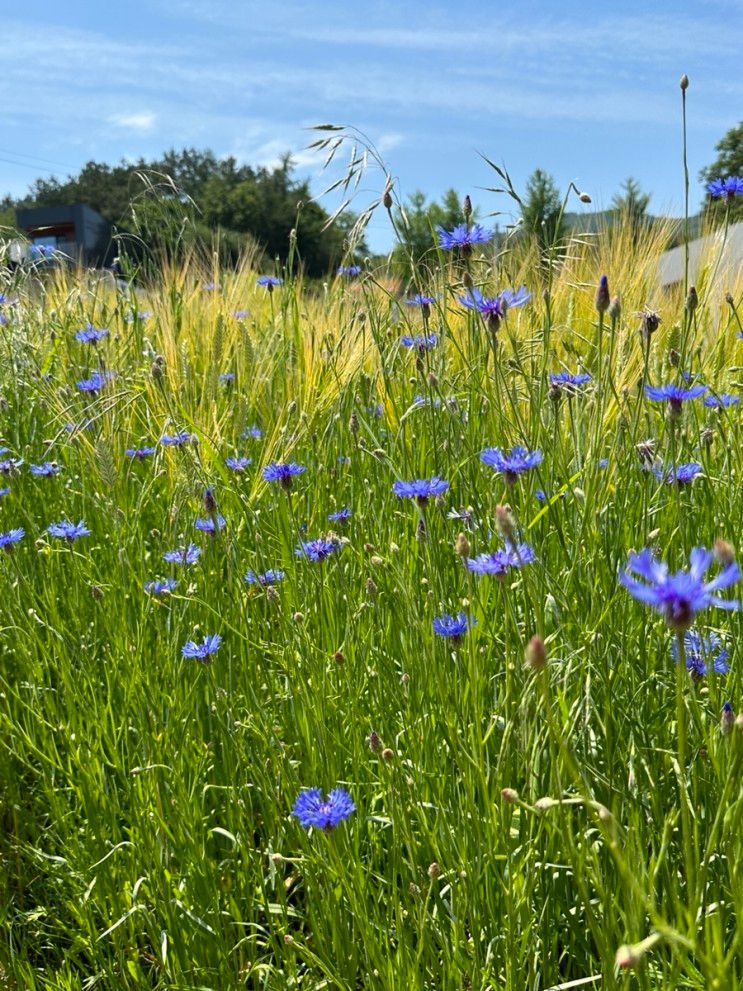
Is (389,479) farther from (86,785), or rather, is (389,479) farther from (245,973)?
(245,973)

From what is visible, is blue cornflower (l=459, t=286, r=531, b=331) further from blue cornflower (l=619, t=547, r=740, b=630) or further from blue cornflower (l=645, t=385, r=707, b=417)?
blue cornflower (l=619, t=547, r=740, b=630)

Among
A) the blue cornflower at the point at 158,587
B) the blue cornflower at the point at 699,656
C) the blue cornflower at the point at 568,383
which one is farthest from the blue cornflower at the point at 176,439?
the blue cornflower at the point at 699,656

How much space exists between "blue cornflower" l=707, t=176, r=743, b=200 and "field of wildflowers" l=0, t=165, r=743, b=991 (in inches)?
11.5

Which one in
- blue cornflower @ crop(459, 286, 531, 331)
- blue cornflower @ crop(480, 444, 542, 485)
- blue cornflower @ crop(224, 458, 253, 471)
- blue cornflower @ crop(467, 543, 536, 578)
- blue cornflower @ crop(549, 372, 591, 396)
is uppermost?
blue cornflower @ crop(459, 286, 531, 331)

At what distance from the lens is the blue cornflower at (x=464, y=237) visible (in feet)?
4.65

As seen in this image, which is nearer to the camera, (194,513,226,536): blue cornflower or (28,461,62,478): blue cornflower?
(194,513,226,536): blue cornflower

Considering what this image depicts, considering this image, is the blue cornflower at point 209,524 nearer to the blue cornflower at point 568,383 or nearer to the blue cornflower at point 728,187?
the blue cornflower at point 568,383

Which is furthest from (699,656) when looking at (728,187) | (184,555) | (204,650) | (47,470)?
(47,470)

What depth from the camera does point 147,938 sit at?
1353 millimetres

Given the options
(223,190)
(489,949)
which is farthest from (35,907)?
(223,190)

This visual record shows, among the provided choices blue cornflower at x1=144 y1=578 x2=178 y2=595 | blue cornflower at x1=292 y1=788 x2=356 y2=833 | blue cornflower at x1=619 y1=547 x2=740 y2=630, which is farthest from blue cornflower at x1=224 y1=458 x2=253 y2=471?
blue cornflower at x1=619 y1=547 x2=740 y2=630

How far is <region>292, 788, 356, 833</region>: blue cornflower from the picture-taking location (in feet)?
2.94

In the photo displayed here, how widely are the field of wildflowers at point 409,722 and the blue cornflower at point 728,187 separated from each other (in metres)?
0.29

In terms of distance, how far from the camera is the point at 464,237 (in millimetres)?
1437
